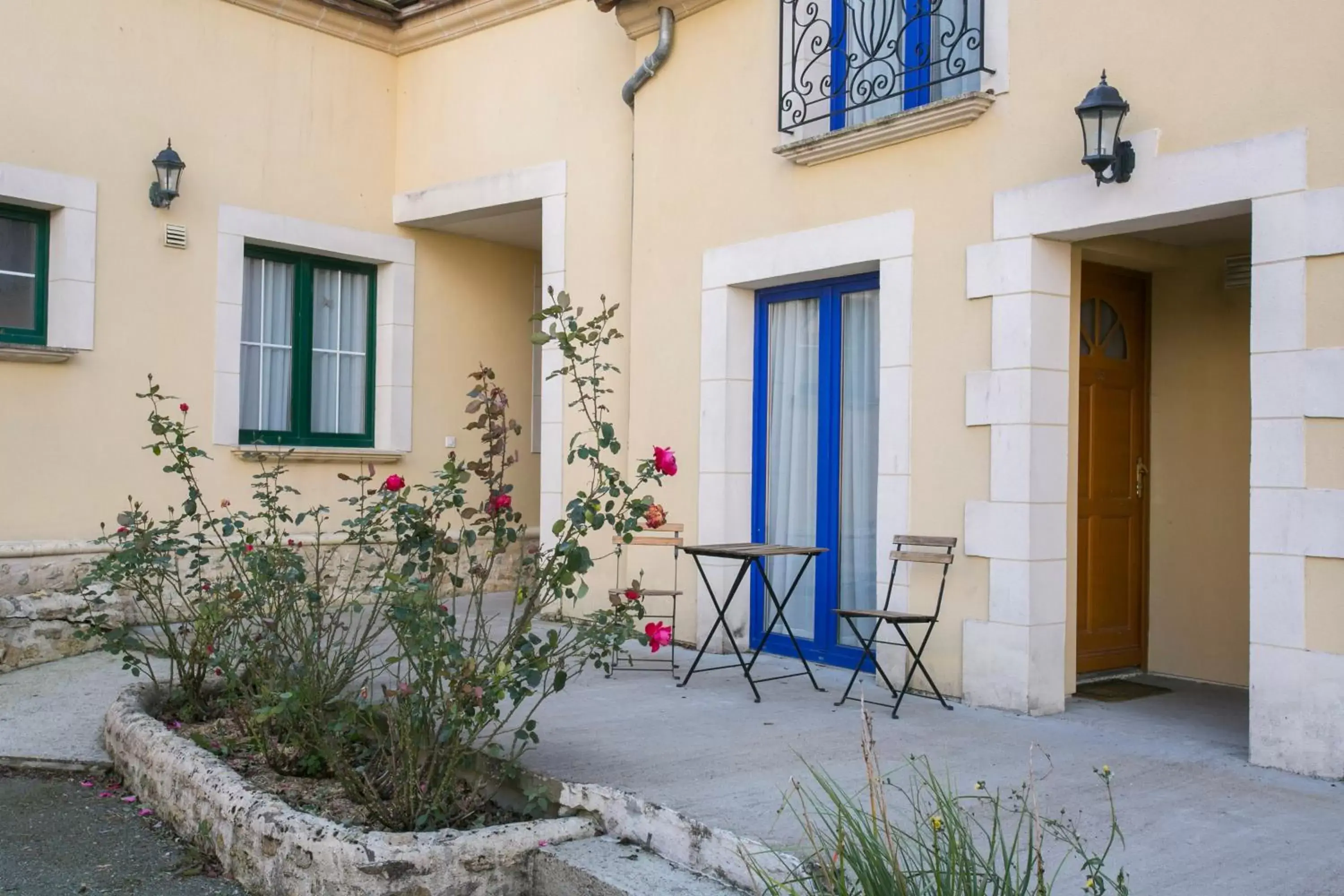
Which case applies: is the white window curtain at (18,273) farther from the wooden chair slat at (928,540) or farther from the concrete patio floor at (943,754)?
the wooden chair slat at (928,540)

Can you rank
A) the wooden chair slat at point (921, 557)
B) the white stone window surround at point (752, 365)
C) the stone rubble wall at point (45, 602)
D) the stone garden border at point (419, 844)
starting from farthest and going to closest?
the stone rubble wall at point (45, 602) → the white stone window surround at point (752, 365) → the wooden chair slat at point (921, 557) → the stone garden border at point (419, 844)

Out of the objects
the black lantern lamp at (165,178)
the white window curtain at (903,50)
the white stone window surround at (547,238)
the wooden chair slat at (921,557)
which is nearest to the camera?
the wooden chair slat at (921,557)

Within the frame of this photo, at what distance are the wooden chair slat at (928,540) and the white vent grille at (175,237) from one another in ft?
16.7

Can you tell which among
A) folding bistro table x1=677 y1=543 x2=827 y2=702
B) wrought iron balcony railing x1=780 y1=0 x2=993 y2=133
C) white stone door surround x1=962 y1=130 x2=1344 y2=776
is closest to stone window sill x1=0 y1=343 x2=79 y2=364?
folding bistro table x1=677 y1=543 x2=827 y2=702

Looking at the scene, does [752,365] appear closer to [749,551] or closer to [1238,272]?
[749,551]

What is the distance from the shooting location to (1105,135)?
4812 millimetres

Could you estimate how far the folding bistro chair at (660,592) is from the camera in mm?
6312

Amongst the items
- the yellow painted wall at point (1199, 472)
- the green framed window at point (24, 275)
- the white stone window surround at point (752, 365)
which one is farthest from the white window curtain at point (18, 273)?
the yellow painted wall at point (1199, 472)

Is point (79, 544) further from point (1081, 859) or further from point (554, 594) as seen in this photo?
point (1081, 859)

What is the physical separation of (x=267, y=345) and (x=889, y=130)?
4.86 m

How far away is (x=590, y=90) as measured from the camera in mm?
7871

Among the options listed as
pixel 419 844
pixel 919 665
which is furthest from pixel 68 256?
pixel 919 665

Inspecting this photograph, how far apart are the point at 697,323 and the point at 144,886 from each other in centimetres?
427

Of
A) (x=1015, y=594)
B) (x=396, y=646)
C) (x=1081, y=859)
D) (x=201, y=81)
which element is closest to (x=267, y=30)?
(x=201, y=81)
